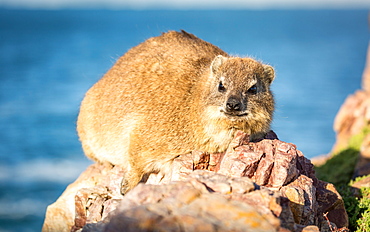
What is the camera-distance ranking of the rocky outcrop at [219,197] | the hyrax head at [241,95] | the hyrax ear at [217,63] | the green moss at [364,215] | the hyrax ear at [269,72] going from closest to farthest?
the rocky outcrop at [219,197] → the hyrax head at [241,95] → the green moss at [364,215] → the hyrax ear at [217,63] → the hyrax ear at [269,72]

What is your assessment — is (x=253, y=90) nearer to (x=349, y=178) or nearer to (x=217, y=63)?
(x=217, y=63)

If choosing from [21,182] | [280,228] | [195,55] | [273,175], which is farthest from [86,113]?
[21,182]

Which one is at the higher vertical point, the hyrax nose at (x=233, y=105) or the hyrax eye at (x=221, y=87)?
the hyrax eye at (x=221, y=87)

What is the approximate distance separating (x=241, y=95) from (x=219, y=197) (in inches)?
99.0

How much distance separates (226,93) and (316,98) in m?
48.8

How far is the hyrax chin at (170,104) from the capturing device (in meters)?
7.77

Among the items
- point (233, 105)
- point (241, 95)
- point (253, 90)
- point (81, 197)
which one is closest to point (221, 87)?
point (241, 95)

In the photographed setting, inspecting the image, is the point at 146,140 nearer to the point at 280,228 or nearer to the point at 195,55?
the point at 195,55

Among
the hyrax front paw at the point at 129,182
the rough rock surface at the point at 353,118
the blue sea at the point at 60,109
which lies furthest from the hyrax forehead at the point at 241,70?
the rough rock surface at the point at 353,118

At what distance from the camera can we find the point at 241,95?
7.62m

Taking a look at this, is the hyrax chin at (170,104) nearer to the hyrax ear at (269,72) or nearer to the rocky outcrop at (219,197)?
the hyrax ear at (269,72)

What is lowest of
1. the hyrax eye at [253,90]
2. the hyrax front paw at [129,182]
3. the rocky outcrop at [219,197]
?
the rocky outcrop at [219,197]

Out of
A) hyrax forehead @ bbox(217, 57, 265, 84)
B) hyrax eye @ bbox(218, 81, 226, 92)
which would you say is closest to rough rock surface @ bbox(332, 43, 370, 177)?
hyrax forehead @ bbox(217, 57, 265, 84)

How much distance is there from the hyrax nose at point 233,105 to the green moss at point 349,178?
10.0 feet
